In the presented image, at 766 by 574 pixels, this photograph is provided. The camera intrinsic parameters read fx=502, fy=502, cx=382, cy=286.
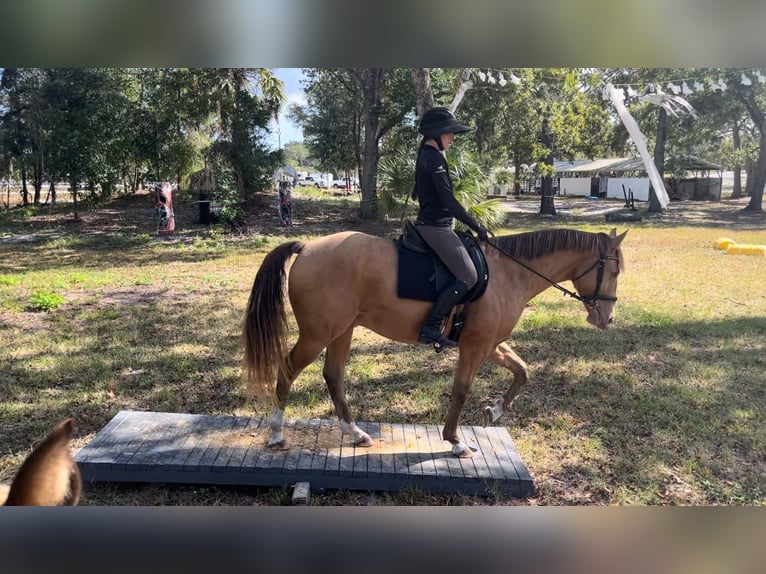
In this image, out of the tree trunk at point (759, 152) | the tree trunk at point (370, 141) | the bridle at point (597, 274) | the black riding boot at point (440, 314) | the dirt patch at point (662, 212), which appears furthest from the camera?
the tree trunk at point (370, 141)

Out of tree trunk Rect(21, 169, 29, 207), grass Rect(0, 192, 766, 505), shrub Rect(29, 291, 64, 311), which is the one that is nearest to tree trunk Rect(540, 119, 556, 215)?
grass Rect(0, 192, 766, 505)

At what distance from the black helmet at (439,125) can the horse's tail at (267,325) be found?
1291mm

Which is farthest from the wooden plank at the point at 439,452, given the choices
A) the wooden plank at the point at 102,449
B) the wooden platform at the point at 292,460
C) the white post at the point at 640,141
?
the white post at the point at 640,141

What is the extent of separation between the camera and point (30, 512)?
2211 mm

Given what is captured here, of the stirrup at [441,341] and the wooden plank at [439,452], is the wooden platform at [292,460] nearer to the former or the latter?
the wooden plank at [439,452]

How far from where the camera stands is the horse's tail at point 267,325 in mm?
3545

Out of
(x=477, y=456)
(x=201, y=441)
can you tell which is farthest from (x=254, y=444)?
(x=477, y=456)

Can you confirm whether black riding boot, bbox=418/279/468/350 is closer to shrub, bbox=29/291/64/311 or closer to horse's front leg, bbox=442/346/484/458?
horse's front leg, bbox=442/346/484/458

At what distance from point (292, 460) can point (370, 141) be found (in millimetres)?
5608

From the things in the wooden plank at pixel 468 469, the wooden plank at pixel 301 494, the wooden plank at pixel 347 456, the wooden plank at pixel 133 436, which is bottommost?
the wooden plank at pixel 301 494

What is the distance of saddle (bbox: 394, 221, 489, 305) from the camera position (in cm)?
355
